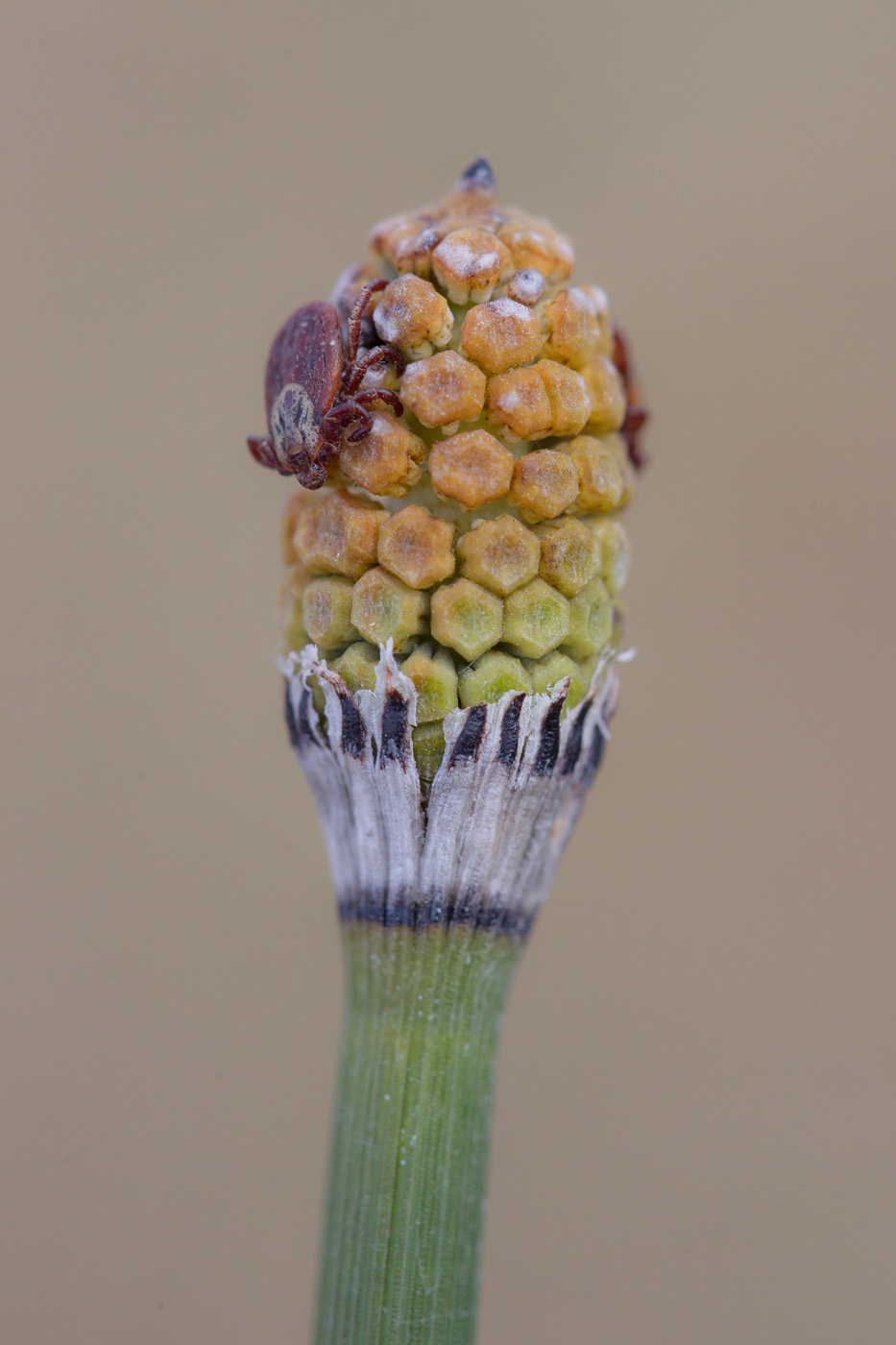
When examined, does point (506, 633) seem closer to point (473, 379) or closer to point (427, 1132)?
point (473, 379)

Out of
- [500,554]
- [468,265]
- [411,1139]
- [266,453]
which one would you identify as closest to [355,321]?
[468,265]

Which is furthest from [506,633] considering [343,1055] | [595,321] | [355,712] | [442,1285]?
[442,1285]

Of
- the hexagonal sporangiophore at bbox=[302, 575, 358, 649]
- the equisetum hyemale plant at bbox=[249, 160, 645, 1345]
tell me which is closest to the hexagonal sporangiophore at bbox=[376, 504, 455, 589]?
the equisetum hyemale plant at bbox=[249, 160, 645, 1345]

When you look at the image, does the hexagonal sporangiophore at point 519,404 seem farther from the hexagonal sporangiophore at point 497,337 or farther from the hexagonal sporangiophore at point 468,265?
the hexagonal sporangiophore at point 468,265

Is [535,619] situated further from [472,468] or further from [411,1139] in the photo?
[411,1139]

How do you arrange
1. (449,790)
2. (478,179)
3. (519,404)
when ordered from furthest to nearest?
(478,179) → (449,790) → (519,404)

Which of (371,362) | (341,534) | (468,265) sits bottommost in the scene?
(341,534)
